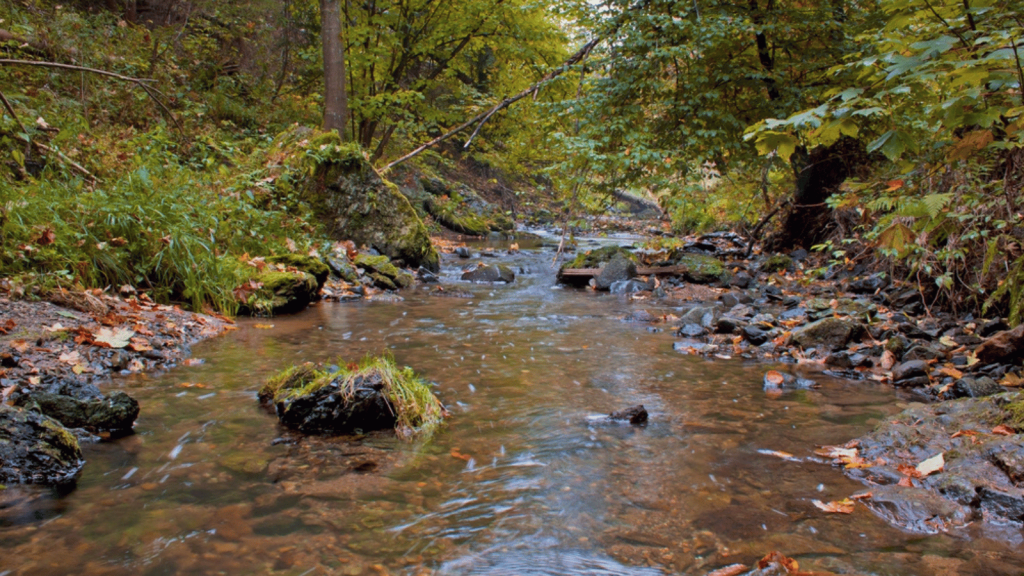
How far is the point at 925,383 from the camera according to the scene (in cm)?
423

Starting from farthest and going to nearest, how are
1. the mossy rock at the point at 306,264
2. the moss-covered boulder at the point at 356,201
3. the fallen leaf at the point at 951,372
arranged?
the moss-covered boulder at the point at 356,201 < the mossy rock at the point at 306,264 < the fallen leaf at the point at 951,372

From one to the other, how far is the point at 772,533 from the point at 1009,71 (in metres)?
1.96

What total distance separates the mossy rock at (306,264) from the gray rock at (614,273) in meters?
4.70

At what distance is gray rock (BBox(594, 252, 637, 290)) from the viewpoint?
9.85m

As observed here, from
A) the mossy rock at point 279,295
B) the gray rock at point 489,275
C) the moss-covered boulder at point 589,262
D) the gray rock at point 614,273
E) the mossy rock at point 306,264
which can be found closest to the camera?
the mossy rock at point 279,295

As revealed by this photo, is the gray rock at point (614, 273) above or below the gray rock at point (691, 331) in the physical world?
above

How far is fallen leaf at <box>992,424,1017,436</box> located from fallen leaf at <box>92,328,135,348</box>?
17.9ft

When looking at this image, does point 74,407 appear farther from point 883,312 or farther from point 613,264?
point 613,264

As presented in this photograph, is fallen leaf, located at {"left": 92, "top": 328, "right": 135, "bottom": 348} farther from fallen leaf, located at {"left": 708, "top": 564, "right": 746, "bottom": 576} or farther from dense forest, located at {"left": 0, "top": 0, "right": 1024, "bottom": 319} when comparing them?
fallen leaf, located at {"left": 708, "top": 564, "right": 746, "bottom": 576}

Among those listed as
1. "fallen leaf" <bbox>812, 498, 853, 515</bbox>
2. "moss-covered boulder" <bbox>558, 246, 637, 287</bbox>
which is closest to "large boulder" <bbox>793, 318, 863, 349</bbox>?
"fallen leaf" <bbox>812, 498, 853, 515</bbox>

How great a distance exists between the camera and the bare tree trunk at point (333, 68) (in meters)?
10.2

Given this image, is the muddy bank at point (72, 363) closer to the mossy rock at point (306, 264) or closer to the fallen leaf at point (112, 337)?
the fallen leaf at point (112, 337)

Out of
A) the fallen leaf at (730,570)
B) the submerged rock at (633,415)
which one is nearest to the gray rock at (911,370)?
the submerged rock at (633,415)

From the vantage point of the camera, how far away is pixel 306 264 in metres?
7.29
